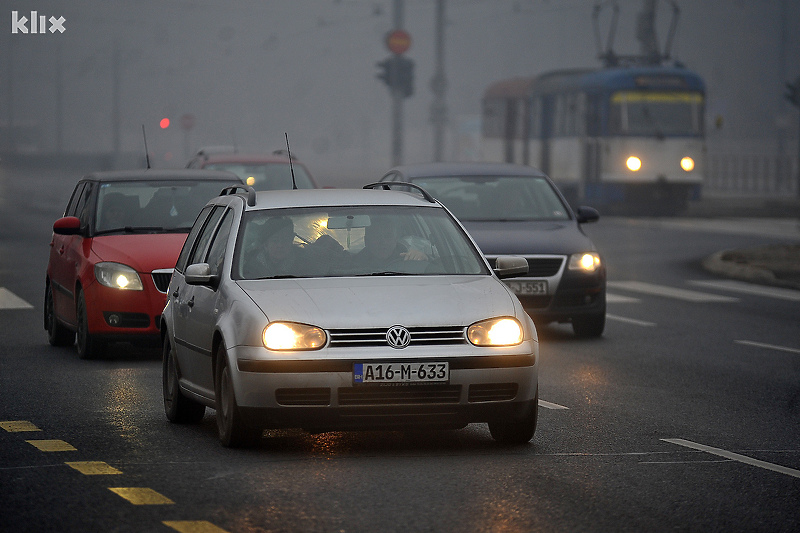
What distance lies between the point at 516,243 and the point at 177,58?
11019 cm

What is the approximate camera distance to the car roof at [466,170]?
1584 cm

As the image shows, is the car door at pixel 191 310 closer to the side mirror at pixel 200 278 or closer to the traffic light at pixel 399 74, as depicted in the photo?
the side mirror at pixel 200 278

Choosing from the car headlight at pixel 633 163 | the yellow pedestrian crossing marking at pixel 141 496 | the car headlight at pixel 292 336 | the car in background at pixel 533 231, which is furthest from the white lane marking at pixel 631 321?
the car headlight at pixel 633 163

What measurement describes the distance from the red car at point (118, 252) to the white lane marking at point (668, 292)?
7.15 m

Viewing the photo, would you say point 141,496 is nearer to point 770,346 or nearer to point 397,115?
point 770,346

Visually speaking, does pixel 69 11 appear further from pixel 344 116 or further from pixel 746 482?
pixel 746 482

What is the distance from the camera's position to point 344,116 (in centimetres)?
11725

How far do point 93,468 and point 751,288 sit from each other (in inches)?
562

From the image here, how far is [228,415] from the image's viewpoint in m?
7.73

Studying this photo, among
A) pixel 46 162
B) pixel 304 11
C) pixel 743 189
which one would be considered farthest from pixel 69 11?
pixel 743 189

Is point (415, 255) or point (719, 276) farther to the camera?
point (719, 276)

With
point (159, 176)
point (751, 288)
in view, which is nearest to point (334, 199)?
point (159, 176)

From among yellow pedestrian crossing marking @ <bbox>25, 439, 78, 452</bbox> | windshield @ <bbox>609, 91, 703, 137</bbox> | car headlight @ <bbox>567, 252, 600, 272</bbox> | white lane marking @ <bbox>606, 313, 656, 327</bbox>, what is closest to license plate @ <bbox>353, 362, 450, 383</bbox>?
yellow pedestrian crossing marking @ <bbox>25, 439, 78, 452</bbox>

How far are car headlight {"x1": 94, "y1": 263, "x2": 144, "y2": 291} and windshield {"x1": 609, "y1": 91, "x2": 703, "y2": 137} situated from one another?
26337 millimetres
